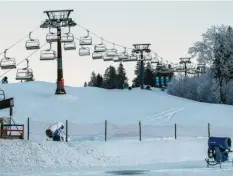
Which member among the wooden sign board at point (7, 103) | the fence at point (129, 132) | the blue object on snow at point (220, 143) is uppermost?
the wooden sign board at point (7, 103)

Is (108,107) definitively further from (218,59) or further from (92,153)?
(92,153)

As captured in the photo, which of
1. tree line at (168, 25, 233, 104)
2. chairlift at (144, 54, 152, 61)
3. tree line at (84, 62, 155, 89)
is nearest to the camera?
chairlift at (144, 54, 152, 61)

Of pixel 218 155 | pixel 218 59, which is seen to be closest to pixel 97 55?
pixel 218 155

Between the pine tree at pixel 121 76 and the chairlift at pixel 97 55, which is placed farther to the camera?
the pine tree at pixel 121 76

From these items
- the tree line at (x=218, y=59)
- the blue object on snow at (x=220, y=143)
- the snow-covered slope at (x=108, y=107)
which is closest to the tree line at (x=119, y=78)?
the tree line at (x=218, y=59)

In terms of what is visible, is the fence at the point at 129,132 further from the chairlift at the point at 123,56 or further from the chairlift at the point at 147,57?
the chairlift at the point at 147,57

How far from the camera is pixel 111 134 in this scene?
4031 cm

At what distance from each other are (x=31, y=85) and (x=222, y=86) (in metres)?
23.3

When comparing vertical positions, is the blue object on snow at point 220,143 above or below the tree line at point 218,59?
below

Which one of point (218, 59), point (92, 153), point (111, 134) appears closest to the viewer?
point (92, 153)

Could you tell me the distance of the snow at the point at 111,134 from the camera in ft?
93.1

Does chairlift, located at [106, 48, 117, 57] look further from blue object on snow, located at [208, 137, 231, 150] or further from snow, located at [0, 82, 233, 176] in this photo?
blue object on snow, located at [208, 137, 231, 150]

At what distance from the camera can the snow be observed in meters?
28.4

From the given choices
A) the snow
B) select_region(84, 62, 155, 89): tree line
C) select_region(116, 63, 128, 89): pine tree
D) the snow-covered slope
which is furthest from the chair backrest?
select_region(116, 63, 128, 89): pine tree
